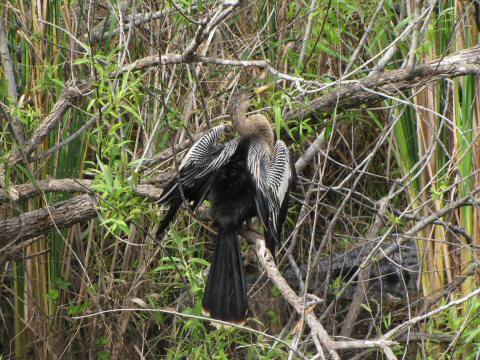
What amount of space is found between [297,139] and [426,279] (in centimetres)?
96

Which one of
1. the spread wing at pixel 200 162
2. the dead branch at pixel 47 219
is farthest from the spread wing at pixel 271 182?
the dead branch at pixel 47 219

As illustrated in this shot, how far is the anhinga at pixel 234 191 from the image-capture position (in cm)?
321

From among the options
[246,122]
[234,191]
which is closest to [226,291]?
[234,191]

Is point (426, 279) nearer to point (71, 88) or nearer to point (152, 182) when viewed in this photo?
point (152, 182)

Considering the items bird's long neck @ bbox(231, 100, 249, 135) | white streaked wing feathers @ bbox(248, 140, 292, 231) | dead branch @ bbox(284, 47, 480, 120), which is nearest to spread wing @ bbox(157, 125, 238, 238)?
white streaked wing feathers @ bbox(248, 140, 292, 231)

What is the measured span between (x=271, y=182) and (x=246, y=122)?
0.53m

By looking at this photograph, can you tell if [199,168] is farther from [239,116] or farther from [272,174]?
[239,116]

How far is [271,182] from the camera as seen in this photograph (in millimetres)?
3320

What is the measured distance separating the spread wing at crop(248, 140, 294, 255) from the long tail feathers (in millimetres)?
233

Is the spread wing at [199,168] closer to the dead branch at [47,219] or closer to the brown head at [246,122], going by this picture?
the brown head at [246,122]

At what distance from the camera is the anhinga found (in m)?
3.21

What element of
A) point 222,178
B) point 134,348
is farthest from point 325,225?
point 134,348

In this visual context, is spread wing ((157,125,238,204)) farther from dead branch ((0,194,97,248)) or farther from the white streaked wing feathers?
dead branch ((0,194,97,248))

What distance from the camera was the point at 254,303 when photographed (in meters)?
4.11
